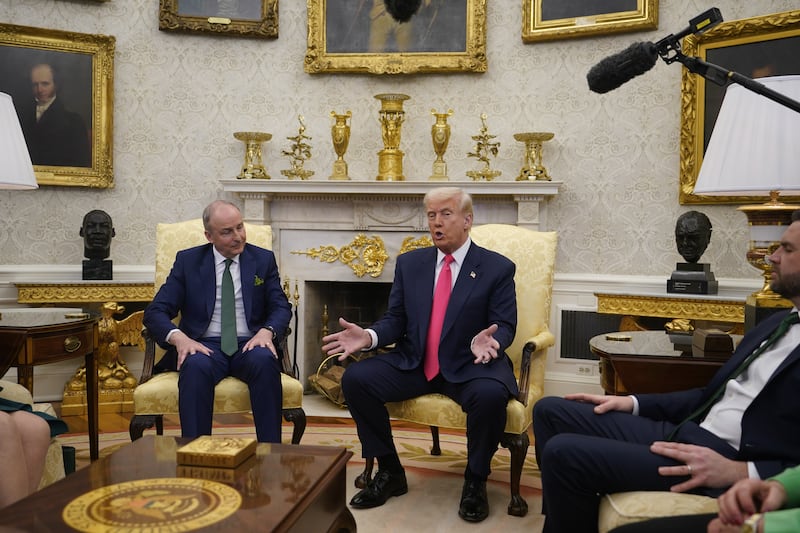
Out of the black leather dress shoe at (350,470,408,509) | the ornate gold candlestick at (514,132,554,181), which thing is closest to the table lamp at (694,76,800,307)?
the black leather dress shoe at (350,470,408,509)

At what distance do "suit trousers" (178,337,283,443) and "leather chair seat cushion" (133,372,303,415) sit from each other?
0.05 meters

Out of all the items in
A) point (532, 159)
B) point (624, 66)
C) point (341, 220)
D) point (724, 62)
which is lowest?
point (341, 220)

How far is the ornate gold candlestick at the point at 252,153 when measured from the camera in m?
5.30

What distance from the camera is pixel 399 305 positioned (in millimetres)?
3627

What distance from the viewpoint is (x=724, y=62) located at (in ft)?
15.4

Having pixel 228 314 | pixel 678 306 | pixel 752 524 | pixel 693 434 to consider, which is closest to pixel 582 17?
pixel 678 306

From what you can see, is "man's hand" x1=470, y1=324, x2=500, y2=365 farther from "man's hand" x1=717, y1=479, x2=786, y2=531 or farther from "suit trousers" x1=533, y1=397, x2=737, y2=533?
"man's hand" x1=717, y1=479, x2=786, y2=531

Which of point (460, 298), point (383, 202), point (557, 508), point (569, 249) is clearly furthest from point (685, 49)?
point (557, 508)

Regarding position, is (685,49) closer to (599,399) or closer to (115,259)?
(599,399)

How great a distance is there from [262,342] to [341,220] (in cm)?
207

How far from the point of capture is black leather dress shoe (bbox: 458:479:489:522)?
10.3ft

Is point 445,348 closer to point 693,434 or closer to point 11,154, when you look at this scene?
point 693,434

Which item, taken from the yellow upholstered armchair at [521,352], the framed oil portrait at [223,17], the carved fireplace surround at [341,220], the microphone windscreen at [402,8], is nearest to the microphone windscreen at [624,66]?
the yellow upholstered armchair at [521,352]

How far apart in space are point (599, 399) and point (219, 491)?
1301 mm
